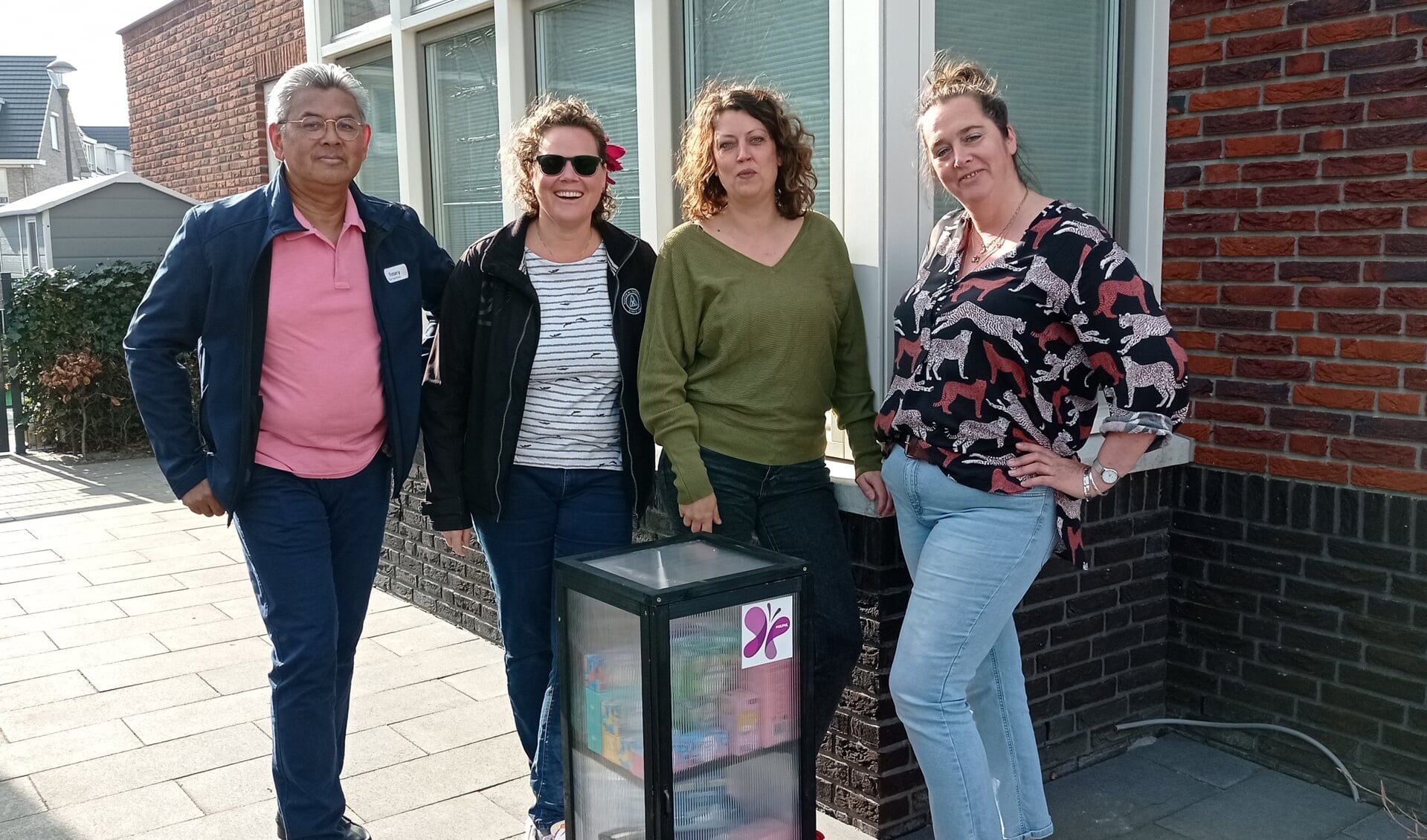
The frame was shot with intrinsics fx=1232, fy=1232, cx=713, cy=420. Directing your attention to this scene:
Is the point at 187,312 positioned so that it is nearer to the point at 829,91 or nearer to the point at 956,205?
the point at 829,91

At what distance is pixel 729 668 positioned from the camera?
8.70 feet

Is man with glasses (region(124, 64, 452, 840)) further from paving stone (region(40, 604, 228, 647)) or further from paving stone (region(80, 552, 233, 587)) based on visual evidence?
paving stone (region(80, 552, 233, 587))

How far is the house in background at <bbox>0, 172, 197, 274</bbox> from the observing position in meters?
10.8

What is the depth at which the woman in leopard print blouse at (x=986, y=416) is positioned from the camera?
2.62 m

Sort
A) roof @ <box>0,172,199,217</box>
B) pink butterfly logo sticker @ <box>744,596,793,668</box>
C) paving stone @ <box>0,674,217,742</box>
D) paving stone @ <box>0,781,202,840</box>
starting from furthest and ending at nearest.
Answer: roof @ <box>0,172,199,217</box> → paving stone @ <box>0,674,217,742</box> → paving stone @ <box>0,781,202,840</box> → pink butterfly logo sticker @ <box>744,596,793,668</box>

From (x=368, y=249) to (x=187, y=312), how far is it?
47 cm

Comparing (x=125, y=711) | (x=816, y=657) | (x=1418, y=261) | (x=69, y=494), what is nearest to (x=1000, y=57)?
(x=1418, y=261)

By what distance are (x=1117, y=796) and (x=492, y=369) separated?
89.4 inches

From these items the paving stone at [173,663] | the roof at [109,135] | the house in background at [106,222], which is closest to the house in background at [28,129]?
→ the roof at [109,135]

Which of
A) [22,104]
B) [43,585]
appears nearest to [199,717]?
[43,585]

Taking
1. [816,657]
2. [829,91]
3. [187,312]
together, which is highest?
[829,91]

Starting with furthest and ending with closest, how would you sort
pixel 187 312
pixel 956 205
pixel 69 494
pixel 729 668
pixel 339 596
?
1. pixel 69 494
2. pixel 956 205
3. pixel 339 596
4. pixel 187 312
5. pixel 729 668

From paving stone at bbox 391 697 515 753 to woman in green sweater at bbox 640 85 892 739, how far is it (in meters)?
1.57

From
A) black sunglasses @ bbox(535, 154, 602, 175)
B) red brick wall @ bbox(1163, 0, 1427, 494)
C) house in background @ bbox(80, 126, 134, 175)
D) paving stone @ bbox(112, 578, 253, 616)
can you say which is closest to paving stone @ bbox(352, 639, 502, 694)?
paving stone @ bbox(112, 578, 253, 616)
